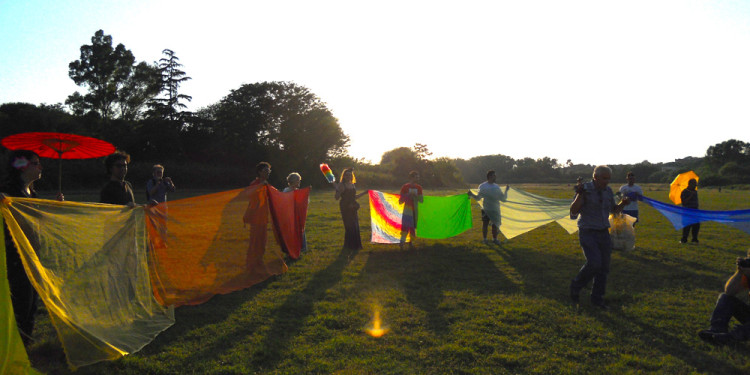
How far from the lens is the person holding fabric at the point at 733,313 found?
4594mm

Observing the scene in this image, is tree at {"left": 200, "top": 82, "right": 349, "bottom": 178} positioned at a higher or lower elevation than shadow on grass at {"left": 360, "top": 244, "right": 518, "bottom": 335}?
higher

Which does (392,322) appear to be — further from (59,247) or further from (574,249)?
(574,249)

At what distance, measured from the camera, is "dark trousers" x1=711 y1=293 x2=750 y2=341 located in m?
4.68

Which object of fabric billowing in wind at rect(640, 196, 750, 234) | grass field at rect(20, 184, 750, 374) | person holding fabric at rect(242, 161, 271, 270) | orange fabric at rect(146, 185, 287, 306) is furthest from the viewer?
person holding fabric at rect(242, 161, 271, 270)

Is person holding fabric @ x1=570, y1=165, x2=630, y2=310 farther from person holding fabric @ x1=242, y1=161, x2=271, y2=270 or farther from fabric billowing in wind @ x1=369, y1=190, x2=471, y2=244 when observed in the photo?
person holding fabric @ x1=242, y1=161, x2=271, y2=270

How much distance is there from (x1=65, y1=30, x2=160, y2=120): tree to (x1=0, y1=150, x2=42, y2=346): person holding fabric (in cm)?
5035

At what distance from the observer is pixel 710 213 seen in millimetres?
7430

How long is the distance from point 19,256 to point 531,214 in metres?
9.15

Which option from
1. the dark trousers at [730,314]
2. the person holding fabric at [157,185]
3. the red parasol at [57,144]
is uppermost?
the red parasol at [57,144]

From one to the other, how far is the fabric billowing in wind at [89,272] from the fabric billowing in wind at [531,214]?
7640 millimetres

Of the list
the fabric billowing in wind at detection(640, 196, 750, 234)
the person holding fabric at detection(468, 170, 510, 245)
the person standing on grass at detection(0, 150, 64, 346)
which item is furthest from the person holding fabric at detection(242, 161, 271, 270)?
the fabric billowing in wind at detection(640, 196, 750, 234)

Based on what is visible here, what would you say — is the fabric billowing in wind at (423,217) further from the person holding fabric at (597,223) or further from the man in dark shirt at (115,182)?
the man in dark shirt at (115,182)

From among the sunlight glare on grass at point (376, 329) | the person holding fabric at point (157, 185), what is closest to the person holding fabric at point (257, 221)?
the person holding fabric at point (157, 185)

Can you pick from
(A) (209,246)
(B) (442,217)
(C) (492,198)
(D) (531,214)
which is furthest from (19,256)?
(D) (531,214)
